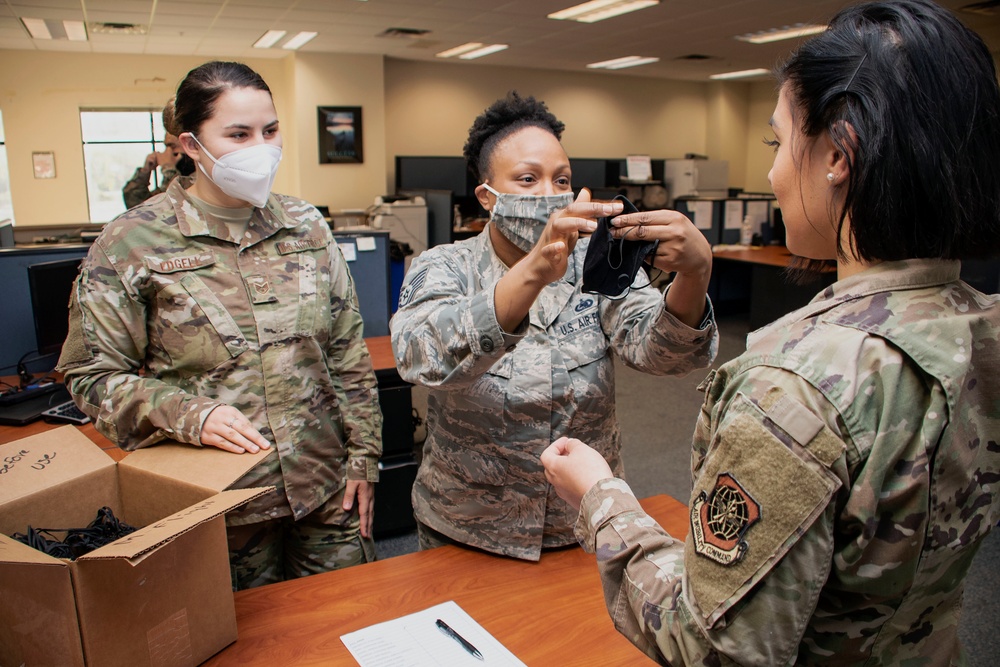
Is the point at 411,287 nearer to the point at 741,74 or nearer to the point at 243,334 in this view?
the point at 243,334

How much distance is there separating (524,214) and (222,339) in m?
0.66

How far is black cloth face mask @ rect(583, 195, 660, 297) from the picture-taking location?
3.86ft

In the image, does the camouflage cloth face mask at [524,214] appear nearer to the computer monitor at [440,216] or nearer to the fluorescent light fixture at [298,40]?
the computer monitor at [440,216]

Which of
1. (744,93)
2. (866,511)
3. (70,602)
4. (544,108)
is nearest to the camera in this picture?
(866,511)

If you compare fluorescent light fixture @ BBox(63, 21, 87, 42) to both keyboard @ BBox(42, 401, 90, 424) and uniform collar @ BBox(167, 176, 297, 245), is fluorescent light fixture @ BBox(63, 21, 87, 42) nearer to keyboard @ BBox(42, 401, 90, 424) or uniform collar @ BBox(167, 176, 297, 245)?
keyboard @ BBox(42, 401, 90, 424)

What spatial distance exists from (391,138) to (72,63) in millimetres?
3999

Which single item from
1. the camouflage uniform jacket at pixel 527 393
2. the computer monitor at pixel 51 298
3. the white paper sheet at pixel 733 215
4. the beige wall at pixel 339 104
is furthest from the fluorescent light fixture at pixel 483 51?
the camouflage uniform jacket at pixel 527 393

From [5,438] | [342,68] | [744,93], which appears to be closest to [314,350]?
[5,438]

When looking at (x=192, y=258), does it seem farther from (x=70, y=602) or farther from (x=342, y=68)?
(x=342, y=68)

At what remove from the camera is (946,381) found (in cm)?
62

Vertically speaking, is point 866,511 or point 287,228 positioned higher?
point 287,228

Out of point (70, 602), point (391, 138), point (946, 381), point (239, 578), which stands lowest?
point (239, 578)

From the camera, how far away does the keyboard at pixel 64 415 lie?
2410 mm

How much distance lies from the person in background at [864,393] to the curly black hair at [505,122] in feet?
2.91
